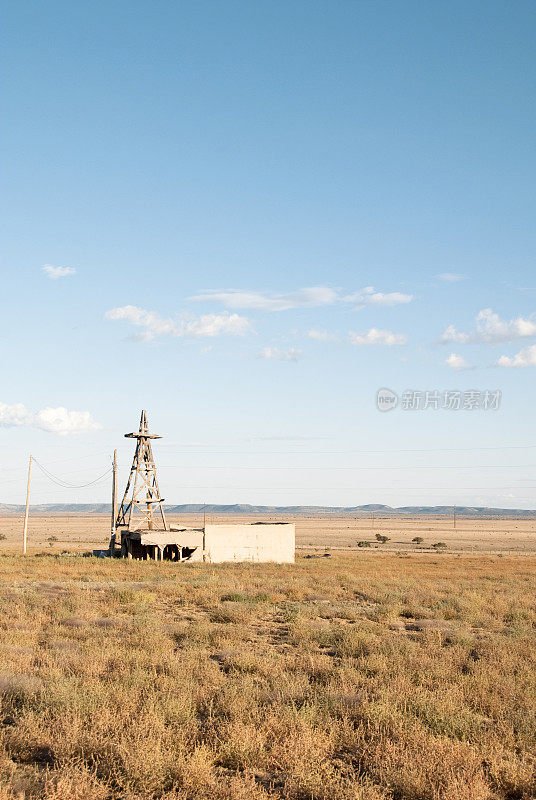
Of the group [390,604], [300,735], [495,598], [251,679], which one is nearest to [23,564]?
[390,604]

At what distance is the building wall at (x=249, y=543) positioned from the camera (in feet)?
121

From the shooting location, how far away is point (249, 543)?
3838 centimetres

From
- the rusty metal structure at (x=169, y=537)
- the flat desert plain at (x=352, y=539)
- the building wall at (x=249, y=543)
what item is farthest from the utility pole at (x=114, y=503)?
the flat desert plain at (x=352, y=539)

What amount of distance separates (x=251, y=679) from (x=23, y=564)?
25265mm

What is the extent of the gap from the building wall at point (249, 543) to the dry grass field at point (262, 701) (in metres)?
17.0

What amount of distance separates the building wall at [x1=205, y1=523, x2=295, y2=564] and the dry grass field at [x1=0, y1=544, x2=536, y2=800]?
17.0 m

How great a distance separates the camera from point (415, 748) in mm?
7562

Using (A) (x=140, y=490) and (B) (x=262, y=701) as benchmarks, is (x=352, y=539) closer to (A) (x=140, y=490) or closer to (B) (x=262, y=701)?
(A) (x=140, y=490)

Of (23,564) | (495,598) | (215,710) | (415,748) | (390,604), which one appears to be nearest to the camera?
(415,748)

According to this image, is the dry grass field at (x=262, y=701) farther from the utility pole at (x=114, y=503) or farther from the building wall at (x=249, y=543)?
the utility pole at (x=114, y=503)

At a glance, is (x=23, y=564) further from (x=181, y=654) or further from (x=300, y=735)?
(x=300, y=735)

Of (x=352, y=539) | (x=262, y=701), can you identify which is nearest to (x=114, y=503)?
(x=262, y=701)

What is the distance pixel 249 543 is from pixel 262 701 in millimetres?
29108

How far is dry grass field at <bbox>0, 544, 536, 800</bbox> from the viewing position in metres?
6.81
